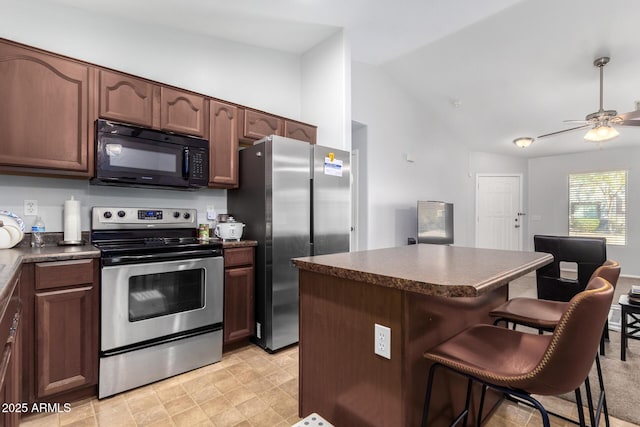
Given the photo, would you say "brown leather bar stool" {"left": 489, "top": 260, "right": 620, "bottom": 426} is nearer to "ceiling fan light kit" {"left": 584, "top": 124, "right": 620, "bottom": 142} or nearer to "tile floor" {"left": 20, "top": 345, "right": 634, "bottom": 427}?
"tile floor" {"left": 20, "top": 345, "right": 634, "bottom": 427}

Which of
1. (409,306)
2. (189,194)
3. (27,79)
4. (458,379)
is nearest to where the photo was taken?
(409,306)

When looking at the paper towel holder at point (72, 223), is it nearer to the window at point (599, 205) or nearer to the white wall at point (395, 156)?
the white wall at point (395, 156)

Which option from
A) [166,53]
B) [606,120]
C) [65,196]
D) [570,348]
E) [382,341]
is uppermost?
[166,53]

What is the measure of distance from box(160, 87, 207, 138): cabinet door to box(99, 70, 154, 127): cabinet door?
0.10 m

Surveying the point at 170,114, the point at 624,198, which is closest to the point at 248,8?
the point at 170,114

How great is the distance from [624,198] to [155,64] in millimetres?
8001

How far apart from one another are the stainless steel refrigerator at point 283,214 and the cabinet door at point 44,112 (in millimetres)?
1173

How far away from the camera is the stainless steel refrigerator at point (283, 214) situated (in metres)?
2.60

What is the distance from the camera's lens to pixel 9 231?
1.93 m

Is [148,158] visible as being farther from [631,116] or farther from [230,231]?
[631,116]

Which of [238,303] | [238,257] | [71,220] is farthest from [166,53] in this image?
[238,303]

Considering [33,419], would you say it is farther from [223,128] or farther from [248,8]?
[248,8]

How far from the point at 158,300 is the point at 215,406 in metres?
0.78

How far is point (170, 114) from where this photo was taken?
247 cm
